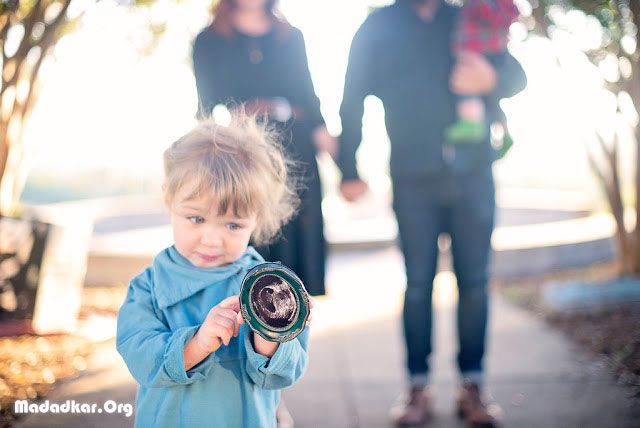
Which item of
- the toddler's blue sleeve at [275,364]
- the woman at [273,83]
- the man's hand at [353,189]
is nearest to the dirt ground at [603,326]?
the man's hand at [353,189]

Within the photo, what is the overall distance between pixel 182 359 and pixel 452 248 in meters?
1.64

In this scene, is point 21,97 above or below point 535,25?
below

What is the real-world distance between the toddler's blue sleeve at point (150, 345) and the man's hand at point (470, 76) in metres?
1.73

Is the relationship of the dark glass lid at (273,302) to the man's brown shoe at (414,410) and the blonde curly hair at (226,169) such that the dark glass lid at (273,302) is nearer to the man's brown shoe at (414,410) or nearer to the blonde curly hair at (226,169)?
the blonde curly hair at (226,169)

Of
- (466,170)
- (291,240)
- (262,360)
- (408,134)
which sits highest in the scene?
(408,134)

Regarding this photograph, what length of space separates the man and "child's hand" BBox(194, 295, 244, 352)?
4.73ft

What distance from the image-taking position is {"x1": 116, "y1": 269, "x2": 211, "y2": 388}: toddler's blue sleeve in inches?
64.3

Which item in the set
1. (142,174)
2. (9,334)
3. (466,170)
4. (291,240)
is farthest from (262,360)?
(142,174)

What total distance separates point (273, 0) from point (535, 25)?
3041 millimetres

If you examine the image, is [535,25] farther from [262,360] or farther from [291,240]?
[262,360]

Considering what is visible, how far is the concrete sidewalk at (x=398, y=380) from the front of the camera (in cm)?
301

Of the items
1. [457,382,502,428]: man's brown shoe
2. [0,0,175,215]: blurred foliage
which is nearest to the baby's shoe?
[457,382,502,428]: man's brown shoe

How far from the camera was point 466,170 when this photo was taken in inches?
112

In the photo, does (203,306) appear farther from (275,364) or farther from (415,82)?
(415,82)
